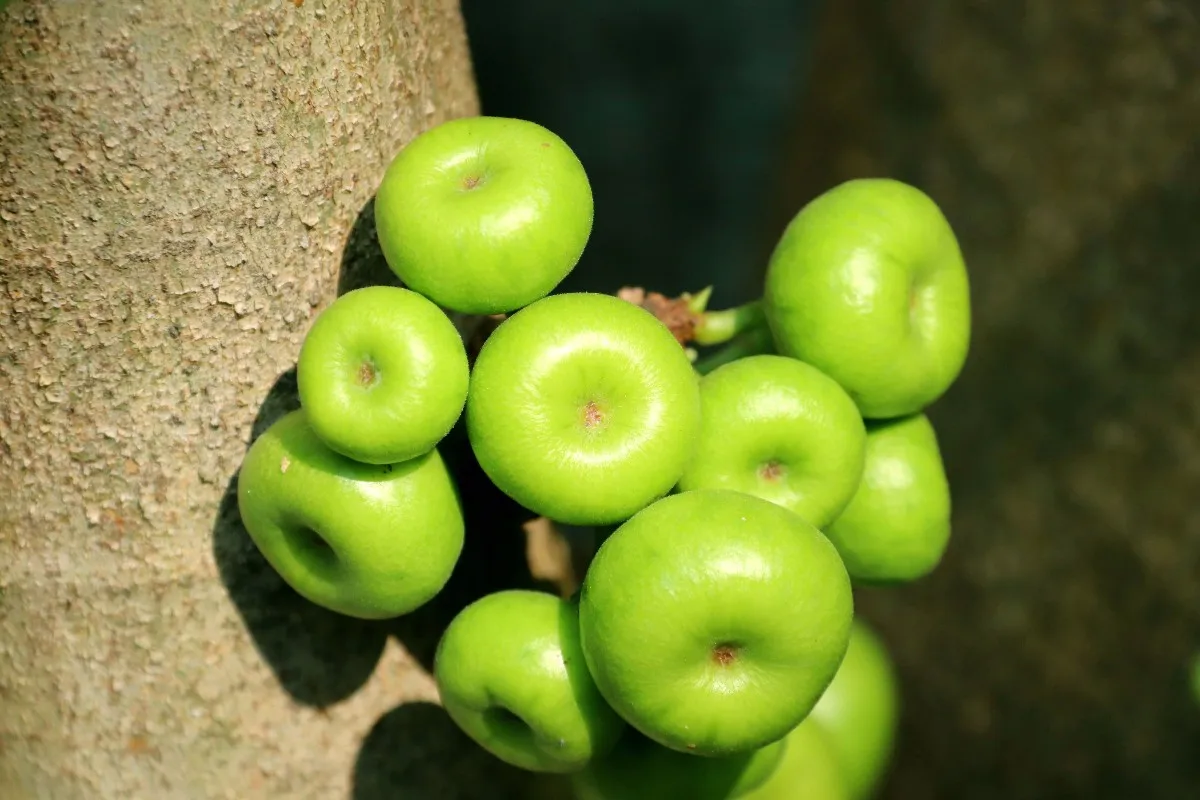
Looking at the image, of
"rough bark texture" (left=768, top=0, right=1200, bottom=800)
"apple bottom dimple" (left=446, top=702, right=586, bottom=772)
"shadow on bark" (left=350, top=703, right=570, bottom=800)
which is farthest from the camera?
"rough bark texture" (left=768, top=0, right=1200, bottom=800)

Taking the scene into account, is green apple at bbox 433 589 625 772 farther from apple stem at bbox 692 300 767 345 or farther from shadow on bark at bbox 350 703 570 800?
apple stem at bbox 692 300 767 345

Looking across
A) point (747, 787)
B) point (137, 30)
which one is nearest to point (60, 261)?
point (137, 30)

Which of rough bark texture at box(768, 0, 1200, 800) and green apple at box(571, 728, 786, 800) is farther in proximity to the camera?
rough bark texture at box(768, 0, 1200, 800)

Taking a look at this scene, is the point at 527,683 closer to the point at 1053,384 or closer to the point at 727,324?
the point at 727,324

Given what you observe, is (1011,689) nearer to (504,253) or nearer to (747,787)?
(747,787)

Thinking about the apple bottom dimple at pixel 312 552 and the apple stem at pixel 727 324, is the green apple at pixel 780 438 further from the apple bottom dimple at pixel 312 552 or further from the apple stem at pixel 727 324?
the apple bottom dimple at pixel 312 552

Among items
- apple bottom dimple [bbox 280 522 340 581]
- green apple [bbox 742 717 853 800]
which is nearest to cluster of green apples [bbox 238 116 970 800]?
apple bottom dimple [bbox 280 522 340 581]

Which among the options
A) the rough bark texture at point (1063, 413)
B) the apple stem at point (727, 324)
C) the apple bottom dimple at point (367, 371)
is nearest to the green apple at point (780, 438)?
the apple stem at point (727, 324)
